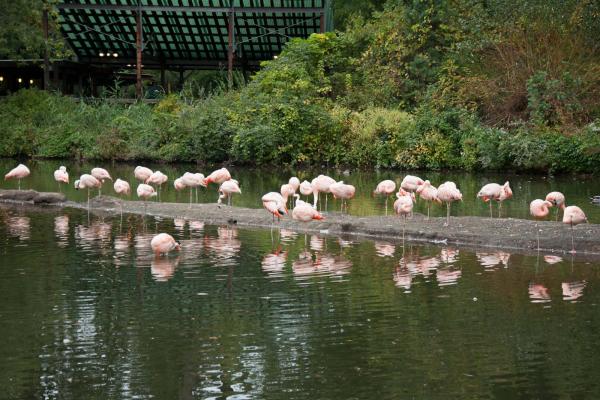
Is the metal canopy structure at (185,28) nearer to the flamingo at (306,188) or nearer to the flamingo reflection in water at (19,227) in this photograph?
the flamingo at (306,188)

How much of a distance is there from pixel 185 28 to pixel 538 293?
101 feet

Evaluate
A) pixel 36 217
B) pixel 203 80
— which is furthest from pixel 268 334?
pixel 203 80

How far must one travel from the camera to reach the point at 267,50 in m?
42.6

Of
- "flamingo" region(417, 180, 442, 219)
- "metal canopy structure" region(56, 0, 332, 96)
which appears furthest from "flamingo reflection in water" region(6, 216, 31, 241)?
"metal canopy structure" region(56, 0, 332, 96)

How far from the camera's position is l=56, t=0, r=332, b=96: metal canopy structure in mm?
37906

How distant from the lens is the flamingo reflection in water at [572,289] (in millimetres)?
11000

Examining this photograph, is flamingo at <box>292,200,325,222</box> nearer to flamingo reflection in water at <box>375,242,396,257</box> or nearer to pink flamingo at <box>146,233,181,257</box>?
flamingo reflection in water at <box>375,242,396,257</box>

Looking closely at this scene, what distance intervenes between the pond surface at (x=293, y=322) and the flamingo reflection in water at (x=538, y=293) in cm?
1

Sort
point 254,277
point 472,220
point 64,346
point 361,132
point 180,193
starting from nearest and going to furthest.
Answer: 1. point 64,346
2. point 254,277
3. point 472,220
4. point 180,193
5. point 361,132

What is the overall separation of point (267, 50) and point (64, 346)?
113 feet

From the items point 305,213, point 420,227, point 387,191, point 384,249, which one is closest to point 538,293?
point 384,249

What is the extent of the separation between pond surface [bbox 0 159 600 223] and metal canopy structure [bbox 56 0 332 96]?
775cm

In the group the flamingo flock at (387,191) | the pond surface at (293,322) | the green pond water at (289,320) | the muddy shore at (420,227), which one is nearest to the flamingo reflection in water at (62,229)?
the green pond water at (289,320)

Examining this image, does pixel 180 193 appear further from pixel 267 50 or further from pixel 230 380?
pixel 267 50
